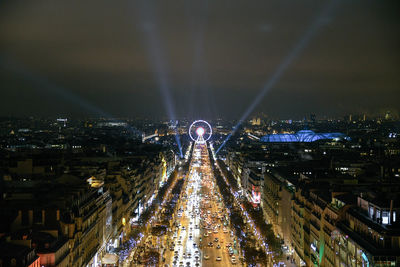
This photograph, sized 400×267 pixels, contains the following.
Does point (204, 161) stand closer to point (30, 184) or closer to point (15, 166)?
point (15, 166)

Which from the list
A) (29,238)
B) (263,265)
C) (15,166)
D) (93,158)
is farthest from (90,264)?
(93,158)

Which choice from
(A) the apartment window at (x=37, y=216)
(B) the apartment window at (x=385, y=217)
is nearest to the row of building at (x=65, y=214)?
(A) the apartment window at (x=37, y=216)

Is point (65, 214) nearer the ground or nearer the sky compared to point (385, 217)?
nearer the ground

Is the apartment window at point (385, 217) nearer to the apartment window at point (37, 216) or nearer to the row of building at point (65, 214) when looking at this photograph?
the row of building at point (65, 214)

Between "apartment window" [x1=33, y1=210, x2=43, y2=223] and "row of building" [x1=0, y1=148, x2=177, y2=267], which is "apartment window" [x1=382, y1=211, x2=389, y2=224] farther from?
"apartment window" [x1=33, y1=210, x2=43, y2=223]

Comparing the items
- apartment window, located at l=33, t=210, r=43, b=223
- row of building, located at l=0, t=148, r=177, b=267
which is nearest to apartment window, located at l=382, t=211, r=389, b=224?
row of building, located at l=0, t=148, r=177, b=267

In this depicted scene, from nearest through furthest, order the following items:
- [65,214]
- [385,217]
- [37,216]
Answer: [385,217] → [37,216] → [65,214]

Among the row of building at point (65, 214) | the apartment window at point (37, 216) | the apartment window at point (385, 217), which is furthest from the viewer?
the apartment window at point (37, 216)

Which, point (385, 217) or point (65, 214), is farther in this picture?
point (65, 214)

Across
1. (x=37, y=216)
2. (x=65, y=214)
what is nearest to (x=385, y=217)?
(x=65, y=214)

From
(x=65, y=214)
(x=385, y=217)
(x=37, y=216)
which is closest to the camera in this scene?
(x=385, y=217)

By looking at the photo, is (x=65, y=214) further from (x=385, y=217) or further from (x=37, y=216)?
(x=385, y=217)
